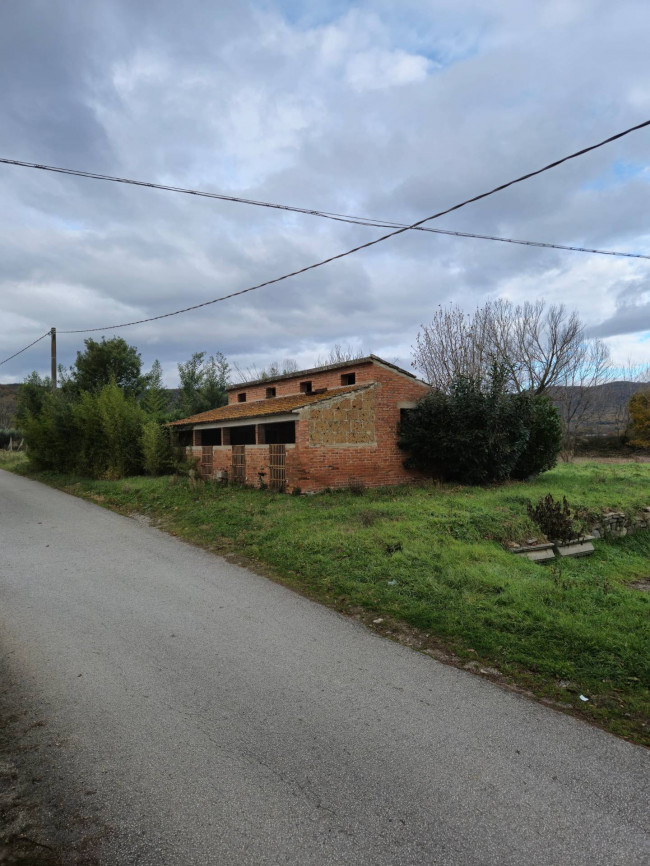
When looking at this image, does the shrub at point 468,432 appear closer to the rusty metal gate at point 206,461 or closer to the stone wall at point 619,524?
the stone wall at point 619,524

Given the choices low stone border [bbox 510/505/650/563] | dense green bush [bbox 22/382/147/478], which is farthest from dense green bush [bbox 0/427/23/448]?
low stone border [bbox 510/505/650/563]

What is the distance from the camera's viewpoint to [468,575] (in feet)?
22.1

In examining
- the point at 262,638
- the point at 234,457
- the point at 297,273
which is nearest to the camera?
the point at 262,638

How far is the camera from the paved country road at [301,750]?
2408mm

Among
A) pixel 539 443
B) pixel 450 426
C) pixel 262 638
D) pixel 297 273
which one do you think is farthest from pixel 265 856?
pixel 539 443

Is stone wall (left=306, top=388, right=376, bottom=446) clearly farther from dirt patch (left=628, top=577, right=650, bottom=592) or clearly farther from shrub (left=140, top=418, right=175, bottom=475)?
dirt patch (left=628, top=577, right=650, bottom=592)

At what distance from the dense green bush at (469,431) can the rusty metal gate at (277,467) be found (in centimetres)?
394

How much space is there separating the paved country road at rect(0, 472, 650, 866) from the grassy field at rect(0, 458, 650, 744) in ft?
1.61

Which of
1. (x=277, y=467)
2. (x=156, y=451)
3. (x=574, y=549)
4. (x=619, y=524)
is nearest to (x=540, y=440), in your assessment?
(x=619, y=524)

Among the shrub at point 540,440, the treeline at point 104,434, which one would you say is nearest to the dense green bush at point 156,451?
the treeline at point 104,434

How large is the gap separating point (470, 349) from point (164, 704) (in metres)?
26.8

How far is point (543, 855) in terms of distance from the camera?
233 cm

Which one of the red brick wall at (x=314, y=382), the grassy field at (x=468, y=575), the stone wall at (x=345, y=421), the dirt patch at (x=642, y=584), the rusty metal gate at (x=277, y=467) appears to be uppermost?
the red brick wall at (x=314, y=382)

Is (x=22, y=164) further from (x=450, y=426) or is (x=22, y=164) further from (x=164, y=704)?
(x=450, y=426)
